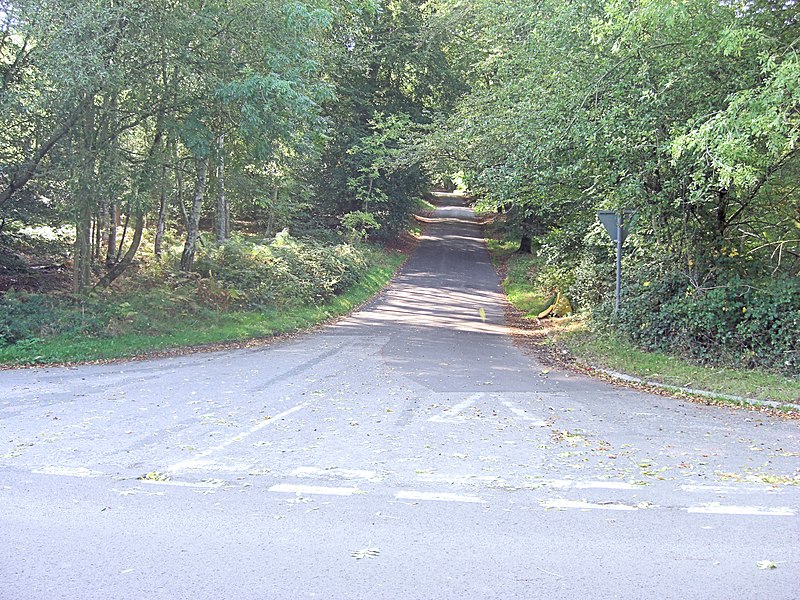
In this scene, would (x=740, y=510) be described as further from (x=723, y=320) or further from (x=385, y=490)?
(x=723, y=320)

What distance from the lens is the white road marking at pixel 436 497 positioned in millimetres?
6215

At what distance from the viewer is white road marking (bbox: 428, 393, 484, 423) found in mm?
9508

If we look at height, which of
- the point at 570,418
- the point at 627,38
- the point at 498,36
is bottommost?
the point at 570,418

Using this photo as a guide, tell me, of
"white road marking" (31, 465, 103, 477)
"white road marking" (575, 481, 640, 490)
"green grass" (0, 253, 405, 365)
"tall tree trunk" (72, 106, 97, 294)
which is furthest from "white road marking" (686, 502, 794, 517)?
"tall tree trunk" (72, 106, 97, 294)

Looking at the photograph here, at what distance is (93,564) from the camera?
15.3 feet

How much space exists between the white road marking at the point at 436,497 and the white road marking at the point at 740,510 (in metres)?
1.82

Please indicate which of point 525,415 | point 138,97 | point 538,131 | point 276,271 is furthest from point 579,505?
point 276,271

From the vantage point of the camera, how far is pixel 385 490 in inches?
254

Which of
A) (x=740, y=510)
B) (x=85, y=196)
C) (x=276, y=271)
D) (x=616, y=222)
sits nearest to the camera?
(x=740, y=510)

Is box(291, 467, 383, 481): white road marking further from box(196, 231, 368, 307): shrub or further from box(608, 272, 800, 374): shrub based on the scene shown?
box(196, 231, 368, 307): shrub

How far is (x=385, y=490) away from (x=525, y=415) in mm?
3947

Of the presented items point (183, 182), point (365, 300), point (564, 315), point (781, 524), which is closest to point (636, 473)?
point (781, 524)

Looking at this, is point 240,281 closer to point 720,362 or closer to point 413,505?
point 720,362

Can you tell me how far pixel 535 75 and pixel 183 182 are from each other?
14528 mm
